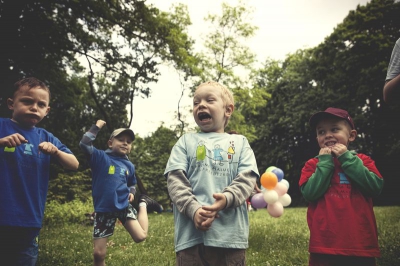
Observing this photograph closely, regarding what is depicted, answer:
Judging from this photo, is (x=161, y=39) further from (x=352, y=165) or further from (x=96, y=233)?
(x=352, y=165)

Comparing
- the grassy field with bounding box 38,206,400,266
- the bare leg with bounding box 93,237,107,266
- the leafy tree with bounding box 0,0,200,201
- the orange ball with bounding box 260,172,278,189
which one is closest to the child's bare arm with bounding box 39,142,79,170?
the bare leg with bounding box 93,237,107,266

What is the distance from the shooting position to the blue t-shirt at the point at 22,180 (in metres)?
2.31

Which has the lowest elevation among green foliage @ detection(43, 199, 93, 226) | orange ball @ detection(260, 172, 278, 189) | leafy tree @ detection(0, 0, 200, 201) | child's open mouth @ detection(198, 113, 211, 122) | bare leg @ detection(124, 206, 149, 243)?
green foliage @ detection(43, 199, 93, 226)

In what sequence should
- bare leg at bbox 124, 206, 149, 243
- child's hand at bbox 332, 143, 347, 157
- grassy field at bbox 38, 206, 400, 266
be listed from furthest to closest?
grassy field at bbox 38, 206, 400, 266, bare leg at bbox 124, 206, 149, 243, child's hand at bbox 332, 143, 347, 157

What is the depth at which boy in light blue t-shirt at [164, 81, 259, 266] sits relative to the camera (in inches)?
76.5

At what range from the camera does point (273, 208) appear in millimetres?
6266

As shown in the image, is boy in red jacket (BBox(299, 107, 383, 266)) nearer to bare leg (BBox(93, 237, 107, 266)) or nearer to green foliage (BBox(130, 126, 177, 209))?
bare leg (BBox(93, 237, 107, 266))

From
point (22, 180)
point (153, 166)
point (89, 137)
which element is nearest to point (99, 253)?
point (89, 137)

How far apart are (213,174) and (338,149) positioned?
1191 mm

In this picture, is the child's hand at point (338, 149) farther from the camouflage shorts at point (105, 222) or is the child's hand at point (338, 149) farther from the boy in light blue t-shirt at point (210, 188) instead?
the camouflage shorts at point (105, 222)

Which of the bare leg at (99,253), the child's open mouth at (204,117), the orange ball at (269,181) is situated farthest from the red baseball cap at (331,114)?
the orange ball at (269,181)

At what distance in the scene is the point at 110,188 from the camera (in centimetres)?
381

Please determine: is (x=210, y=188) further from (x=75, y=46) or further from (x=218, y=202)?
(x=75, y=46)

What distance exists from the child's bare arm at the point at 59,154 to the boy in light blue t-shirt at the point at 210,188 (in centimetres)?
109
